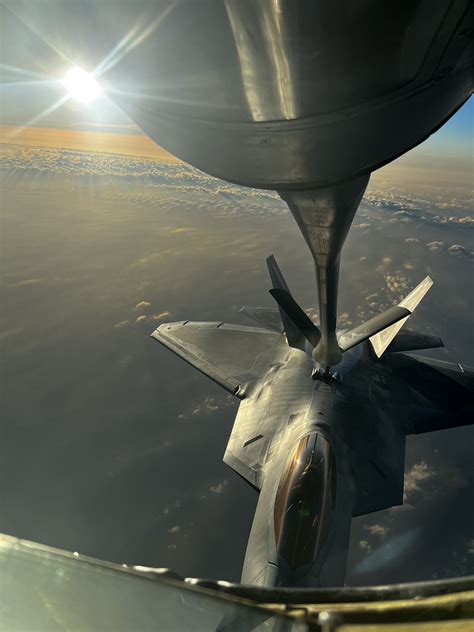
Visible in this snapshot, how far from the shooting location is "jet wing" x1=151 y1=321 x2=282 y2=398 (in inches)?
602

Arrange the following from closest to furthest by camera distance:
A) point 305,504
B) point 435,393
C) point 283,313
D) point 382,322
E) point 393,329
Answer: point 305,504, point 382,322, point 283,313, point 393,329, point 435,393

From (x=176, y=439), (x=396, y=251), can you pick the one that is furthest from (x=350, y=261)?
(x=176, y=439)

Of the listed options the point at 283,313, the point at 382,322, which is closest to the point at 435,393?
the point at 382,322

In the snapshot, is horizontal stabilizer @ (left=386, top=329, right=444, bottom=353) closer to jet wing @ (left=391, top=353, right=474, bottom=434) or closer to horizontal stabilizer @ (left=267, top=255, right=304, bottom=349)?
jet wing @ (left=391, top=353, right=474, bottom=434)

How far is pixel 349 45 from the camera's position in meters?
1.32

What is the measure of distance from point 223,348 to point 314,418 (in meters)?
7.24

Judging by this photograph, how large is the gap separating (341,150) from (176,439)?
3576 cm

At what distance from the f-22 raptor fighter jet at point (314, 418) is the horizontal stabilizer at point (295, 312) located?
1.5 inches

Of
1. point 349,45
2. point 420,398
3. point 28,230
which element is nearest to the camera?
point 349,45

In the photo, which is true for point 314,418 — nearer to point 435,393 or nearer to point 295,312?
point 295,312

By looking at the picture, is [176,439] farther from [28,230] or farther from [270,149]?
[28,230]

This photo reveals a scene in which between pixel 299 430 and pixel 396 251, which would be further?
pixel 396 251

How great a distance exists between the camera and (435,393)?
13766 mm

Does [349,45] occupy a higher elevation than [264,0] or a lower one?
higher
